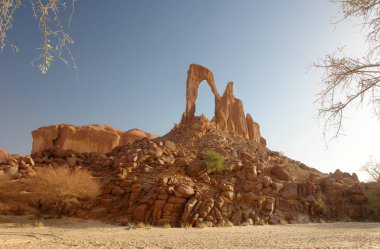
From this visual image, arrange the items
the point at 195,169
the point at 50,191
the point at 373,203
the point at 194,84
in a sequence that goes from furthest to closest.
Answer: the point at 194,84 < the point at 195,169 < the point at 373,203 < the point at 50,191

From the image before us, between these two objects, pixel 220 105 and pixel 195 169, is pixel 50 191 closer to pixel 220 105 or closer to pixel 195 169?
pixel 195 169

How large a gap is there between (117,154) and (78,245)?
55.9 feet

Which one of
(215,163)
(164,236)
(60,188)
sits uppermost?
(215,163)

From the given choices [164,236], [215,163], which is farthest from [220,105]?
[164,236]

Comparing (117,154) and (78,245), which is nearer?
(78,245)

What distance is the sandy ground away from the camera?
1021 centimetres

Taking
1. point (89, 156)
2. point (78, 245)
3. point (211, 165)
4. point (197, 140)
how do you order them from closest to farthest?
point (78, 245) < point (211, 165) < point (89, 156) < point (197, 140)

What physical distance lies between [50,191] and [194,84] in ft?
60.6

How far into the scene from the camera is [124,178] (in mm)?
21438

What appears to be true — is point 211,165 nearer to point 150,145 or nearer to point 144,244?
point 150,145

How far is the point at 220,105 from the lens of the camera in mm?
36094

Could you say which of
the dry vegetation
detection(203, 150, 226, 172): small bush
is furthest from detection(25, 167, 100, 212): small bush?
detection(203, 150, 226, 172): small bush

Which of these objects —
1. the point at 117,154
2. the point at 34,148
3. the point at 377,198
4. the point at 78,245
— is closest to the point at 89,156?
the point at 117,154

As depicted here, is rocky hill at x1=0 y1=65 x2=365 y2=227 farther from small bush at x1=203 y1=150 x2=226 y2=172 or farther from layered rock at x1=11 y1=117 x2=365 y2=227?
small bush at x1=203 y1=150 x2=226 y2=172
